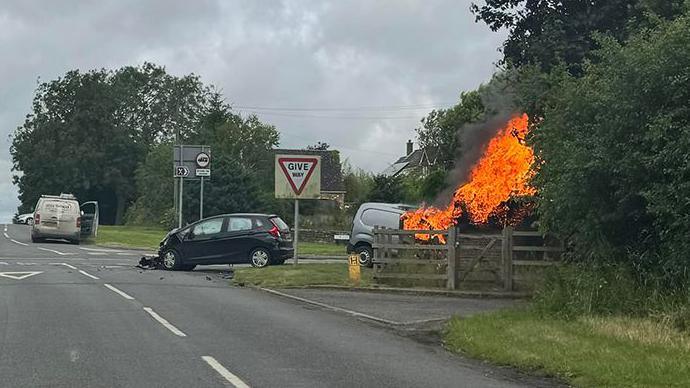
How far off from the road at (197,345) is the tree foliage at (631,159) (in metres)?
3.80

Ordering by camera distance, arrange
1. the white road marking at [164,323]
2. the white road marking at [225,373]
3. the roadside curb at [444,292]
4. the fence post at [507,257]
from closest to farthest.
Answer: the white road marking at [225,373] < the white road marking at [164,323] < the roadside curb at [444,292] < the fence post at [507,257]

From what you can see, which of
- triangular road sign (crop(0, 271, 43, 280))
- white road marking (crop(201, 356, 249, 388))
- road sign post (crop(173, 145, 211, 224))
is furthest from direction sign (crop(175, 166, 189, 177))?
white road marking (crop(201, 356, 249, 388))

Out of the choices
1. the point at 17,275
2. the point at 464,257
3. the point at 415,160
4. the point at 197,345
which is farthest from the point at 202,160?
the point at 415,160

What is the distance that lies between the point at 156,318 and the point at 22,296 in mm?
4245

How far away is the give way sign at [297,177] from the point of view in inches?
864

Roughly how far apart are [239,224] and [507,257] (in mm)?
9168

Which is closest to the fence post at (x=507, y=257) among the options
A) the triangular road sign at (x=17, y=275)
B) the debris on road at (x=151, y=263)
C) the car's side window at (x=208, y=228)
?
the car's side window at (x=208, y=228)

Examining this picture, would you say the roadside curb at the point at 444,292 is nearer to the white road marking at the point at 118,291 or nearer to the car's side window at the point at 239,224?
the white road marking at the point at 118,291

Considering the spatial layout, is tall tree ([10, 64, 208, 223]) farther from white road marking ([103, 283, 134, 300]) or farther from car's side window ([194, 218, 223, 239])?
white road marking ([103, 283, 134, 300])

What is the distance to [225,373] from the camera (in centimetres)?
906

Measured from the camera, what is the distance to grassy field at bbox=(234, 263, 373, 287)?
1958 centimetres

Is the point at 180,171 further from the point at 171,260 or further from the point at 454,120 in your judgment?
the point at 454,120

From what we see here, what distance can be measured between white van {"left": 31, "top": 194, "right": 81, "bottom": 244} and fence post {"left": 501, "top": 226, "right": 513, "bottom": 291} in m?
27.6

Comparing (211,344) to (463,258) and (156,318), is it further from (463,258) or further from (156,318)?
(463,258)
